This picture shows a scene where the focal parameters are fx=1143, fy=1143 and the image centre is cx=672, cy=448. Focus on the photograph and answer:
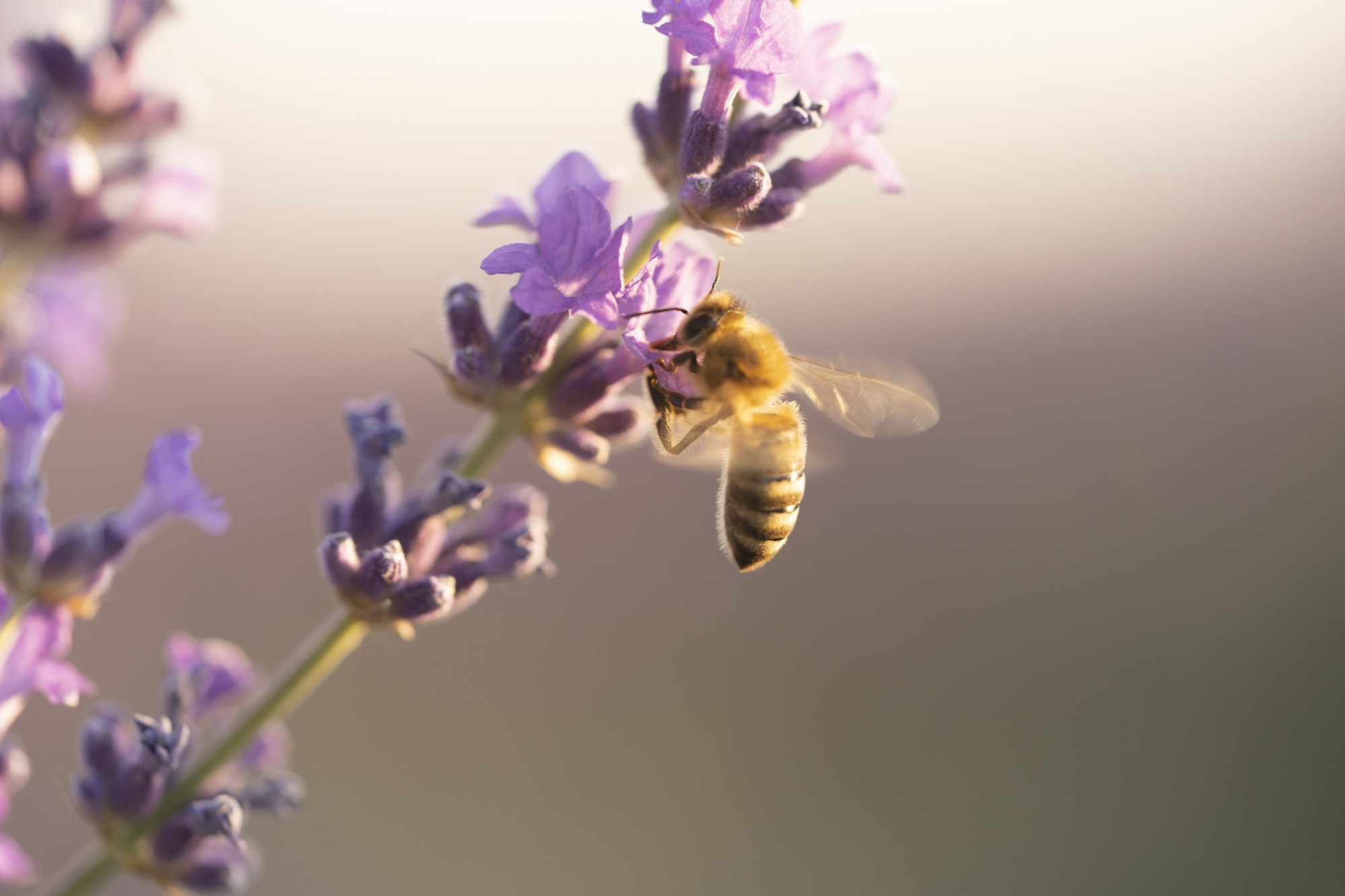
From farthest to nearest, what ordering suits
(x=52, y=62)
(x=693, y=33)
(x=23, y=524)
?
(x=52, y=62)
(x=23, y=524)
(x=693, y=33)

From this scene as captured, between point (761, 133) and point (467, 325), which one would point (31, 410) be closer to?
point (467, 325)

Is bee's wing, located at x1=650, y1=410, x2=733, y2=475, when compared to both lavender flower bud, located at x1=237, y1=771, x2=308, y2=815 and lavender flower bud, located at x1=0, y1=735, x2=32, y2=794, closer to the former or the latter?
lavender flower bud, located at x1=237, y1=771, x2=308, y2=815

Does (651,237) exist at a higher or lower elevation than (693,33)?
lower

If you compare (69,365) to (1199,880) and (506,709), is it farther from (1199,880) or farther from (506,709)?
(1199,880)

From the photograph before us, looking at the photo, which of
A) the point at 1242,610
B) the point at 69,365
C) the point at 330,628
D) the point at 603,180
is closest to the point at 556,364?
the point at 603,180

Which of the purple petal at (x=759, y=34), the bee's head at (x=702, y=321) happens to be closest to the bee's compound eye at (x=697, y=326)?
the bee's head at (x=702, y=321)

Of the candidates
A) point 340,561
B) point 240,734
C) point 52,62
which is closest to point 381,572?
point 340,561
